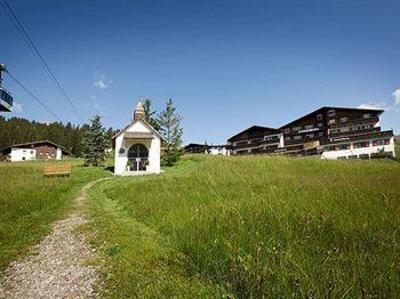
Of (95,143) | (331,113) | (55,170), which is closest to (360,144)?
(331,113)

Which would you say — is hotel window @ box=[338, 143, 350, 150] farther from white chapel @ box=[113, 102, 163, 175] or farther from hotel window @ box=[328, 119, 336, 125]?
white chapel @ box=[113, 102, 163, 175]

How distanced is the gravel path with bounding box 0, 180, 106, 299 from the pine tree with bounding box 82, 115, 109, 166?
43385 millimetres

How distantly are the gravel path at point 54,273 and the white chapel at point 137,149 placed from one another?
1000 inches

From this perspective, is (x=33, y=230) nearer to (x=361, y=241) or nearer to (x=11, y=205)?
(x=11, y=205)

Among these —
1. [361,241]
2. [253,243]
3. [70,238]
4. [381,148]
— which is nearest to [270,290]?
[253,243]

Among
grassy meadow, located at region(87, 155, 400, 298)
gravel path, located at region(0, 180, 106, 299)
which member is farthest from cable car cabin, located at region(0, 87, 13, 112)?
gravel path, located at region(0, 180, 106, 299)

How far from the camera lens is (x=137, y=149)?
109ft

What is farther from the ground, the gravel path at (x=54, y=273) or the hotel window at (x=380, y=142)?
the hotel window at (x=380, y=142)

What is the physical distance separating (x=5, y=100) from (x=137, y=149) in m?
15.0

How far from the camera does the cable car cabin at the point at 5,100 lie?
63.2 feet

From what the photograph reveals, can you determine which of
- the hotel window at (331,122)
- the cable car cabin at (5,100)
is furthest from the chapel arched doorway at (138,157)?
the hotel window at (331,122)

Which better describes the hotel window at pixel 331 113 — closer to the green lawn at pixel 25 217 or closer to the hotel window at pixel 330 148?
the hotel window at pixel 330 148

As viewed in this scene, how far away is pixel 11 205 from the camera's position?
34.1ft

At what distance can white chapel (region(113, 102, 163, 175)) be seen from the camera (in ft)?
105
